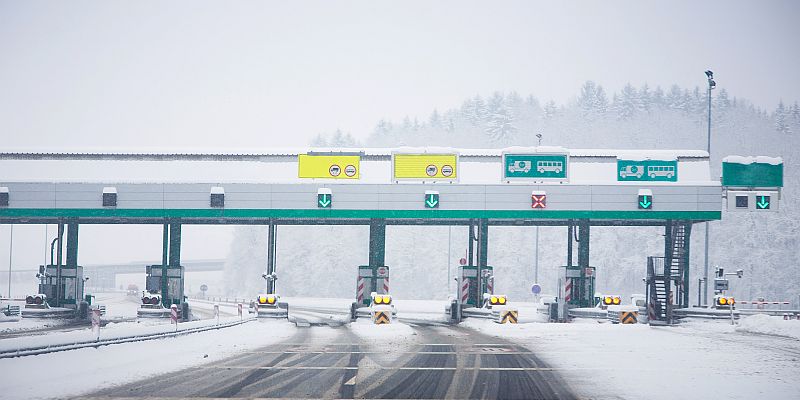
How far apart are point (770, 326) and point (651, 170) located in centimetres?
1114

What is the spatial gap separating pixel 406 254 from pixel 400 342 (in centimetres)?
12670

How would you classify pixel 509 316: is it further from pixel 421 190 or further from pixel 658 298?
pixel 658 298

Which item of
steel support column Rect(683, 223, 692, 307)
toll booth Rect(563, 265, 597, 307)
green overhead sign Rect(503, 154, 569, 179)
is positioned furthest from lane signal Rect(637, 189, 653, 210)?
toll booth Rect(563, 265, 597, 307)

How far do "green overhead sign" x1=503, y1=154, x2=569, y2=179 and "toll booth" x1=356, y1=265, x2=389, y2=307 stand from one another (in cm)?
845

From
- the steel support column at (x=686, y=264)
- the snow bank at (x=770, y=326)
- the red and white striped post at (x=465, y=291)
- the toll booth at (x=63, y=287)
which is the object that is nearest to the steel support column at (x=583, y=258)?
the steel support column at (x=686, y=264)

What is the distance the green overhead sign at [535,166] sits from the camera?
43562 mm

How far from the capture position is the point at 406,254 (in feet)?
510

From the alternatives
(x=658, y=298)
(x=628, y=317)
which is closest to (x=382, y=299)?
(x=628, y=317)

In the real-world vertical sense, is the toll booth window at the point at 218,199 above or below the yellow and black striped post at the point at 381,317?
above

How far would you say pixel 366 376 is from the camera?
18.1 meters

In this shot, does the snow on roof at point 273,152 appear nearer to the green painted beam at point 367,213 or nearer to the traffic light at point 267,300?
the green painted beam at point 367,213

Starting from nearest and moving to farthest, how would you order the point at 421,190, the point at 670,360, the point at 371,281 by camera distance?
the point at 670,360, the point at 421,190, the point at 371,281

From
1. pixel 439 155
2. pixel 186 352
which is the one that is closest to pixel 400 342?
pixel 186 352

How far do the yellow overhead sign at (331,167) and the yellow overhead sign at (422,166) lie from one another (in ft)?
6.85
